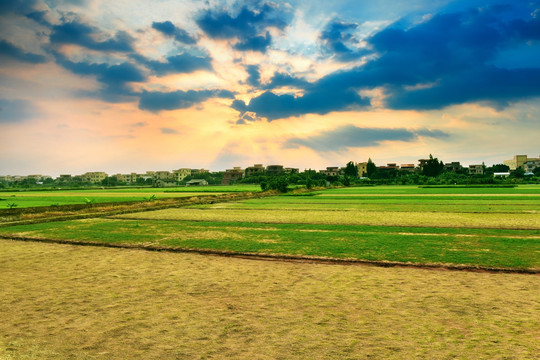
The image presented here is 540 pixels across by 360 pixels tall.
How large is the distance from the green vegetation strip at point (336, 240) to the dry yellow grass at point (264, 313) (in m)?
1.57

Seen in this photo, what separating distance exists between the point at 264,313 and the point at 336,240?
28.7 ft

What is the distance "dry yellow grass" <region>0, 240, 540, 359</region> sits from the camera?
18.0ft

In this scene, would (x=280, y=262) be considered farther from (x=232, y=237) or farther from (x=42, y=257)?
(x=42, y=257)

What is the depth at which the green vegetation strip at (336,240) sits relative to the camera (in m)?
11.3

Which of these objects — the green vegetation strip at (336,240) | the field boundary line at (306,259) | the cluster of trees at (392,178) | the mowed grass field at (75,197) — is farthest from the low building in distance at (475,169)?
the field boundary line at (306,259)

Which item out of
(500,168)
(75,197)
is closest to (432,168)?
(500,168)

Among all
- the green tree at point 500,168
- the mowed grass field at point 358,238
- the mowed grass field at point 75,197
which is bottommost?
the mowed grass field at point 358,238

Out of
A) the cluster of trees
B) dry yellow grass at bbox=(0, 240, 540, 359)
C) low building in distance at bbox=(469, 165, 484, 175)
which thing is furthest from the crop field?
low building in distance at bbox=(469, 165, 484, 175)

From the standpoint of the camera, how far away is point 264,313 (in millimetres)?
6949

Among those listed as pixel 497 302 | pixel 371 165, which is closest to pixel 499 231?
pixel 497 302

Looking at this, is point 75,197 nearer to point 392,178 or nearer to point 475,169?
point 392,178

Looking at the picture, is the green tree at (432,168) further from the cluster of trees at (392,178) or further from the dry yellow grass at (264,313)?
the dry yellow grass at (264,313)

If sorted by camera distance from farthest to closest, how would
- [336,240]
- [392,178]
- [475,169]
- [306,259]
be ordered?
[475,169] → [392,178] → [336,240] → [306,259]

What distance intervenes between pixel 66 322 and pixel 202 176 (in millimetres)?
168455
